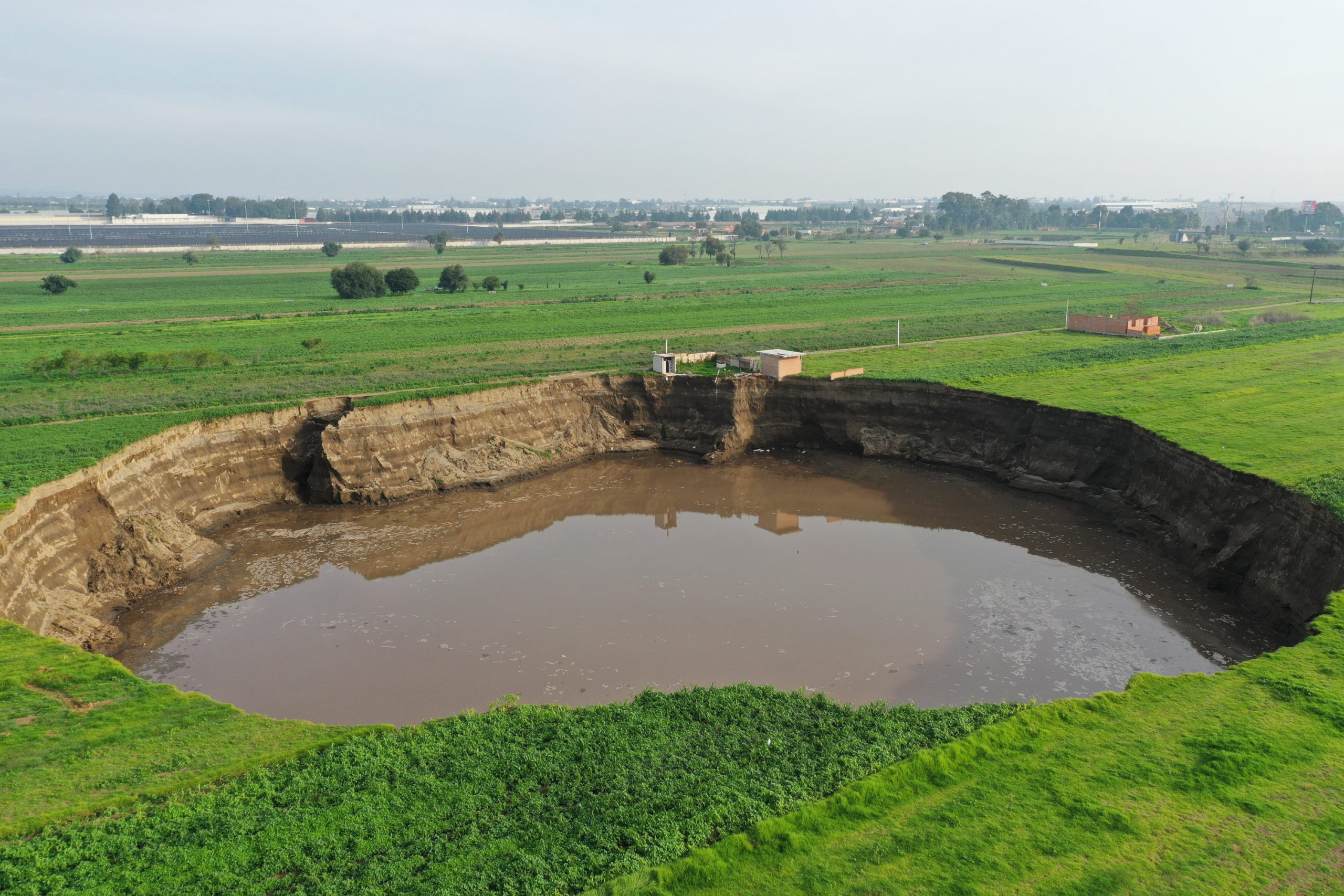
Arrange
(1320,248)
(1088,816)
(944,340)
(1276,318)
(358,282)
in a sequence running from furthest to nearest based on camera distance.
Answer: (1320,248)
(358,282)
(1276,318)
(944,340)
(1088,816)

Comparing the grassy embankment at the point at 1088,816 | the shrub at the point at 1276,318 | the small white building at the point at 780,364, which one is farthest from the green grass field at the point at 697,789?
the shrub at the point at 1276,318

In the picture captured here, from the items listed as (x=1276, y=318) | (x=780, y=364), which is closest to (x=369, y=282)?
(x=780, y=364)

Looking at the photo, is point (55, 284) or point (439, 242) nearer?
point (55, 284)

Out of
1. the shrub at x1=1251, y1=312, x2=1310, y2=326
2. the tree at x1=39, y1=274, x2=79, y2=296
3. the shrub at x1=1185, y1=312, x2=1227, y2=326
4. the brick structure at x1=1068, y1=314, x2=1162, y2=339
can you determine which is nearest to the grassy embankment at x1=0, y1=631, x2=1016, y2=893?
the brick structure at x1=1068, y1=314, x2=1162, y2=339

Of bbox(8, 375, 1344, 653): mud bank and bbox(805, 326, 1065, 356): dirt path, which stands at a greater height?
bbox(805, 326, 1065, 356): dirt path

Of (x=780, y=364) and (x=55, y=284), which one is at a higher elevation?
(x=55, y=284)

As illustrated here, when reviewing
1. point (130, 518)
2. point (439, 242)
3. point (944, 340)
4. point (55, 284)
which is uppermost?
point (439, 242)

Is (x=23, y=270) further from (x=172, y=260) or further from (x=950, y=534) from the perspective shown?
(x=950, y=534)

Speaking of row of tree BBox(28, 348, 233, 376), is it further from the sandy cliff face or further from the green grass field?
the green grass field

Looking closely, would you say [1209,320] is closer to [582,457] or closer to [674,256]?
[582,457]
